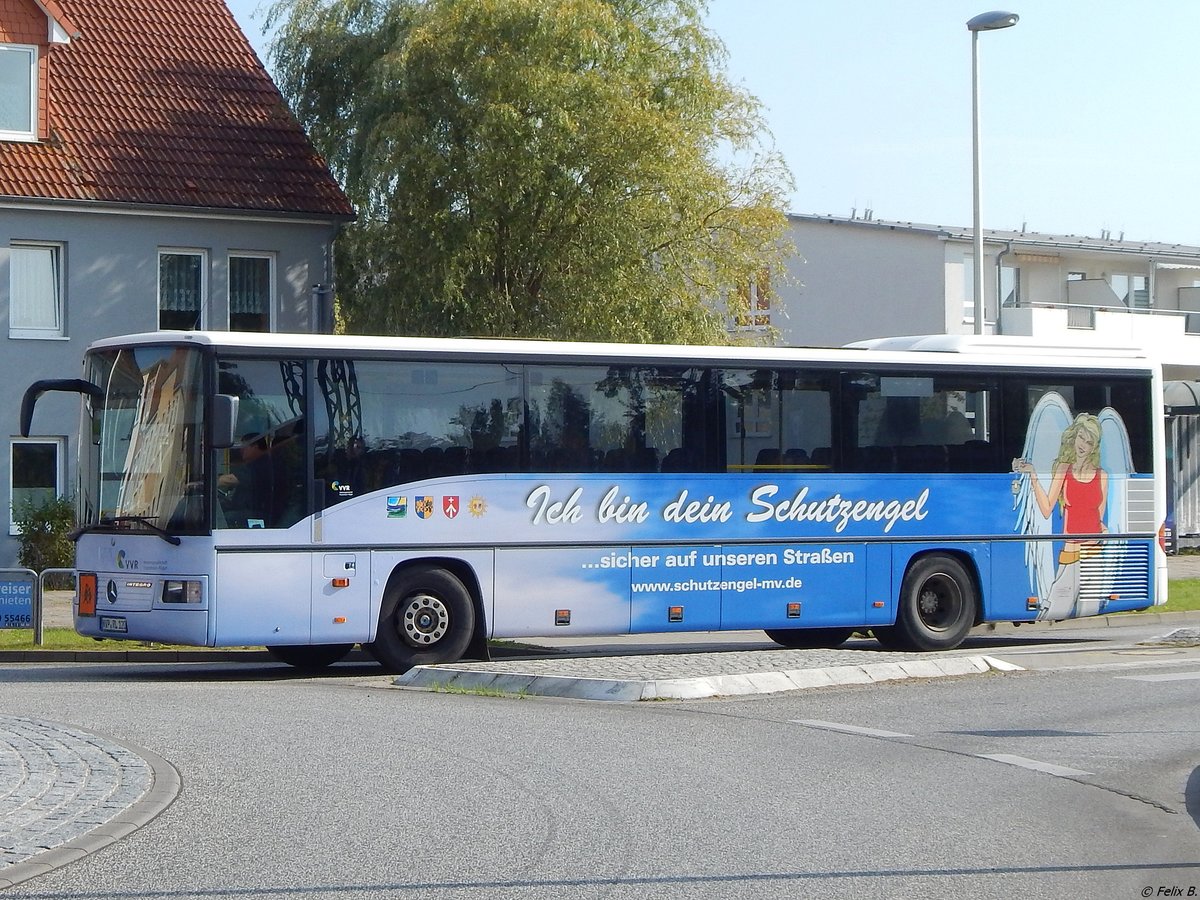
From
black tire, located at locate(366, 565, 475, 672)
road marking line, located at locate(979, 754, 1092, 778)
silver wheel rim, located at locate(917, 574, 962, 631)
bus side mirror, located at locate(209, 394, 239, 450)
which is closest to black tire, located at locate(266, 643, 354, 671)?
black tire, located at locate(366, 565, 475, 672)

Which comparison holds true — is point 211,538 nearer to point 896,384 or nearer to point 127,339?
point 127,339

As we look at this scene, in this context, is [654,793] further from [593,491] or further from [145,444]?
[145,444]

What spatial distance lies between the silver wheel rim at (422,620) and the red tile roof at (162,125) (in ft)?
54.6

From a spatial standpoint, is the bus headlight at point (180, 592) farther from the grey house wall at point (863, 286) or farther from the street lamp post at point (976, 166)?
the grey house wall at point (863, 286)


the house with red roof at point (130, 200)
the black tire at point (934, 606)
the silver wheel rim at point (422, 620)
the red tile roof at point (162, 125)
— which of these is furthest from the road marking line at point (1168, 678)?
the red tile roof at point (162, 125)

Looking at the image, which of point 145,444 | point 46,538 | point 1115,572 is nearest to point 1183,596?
point 1115,572

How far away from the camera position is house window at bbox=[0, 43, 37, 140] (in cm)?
3122

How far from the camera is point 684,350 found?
18.4 m

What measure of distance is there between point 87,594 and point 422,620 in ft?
10.7

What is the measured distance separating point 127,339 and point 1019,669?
9.23m

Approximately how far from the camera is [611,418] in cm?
1789

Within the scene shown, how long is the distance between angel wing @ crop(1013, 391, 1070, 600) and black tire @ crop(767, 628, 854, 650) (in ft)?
7.44

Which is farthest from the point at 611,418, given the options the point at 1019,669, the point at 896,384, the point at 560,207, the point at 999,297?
the point at 999,297

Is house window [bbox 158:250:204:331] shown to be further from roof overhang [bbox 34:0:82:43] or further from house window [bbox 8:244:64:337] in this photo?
roof overhang [bbox 34:0:82:43]
